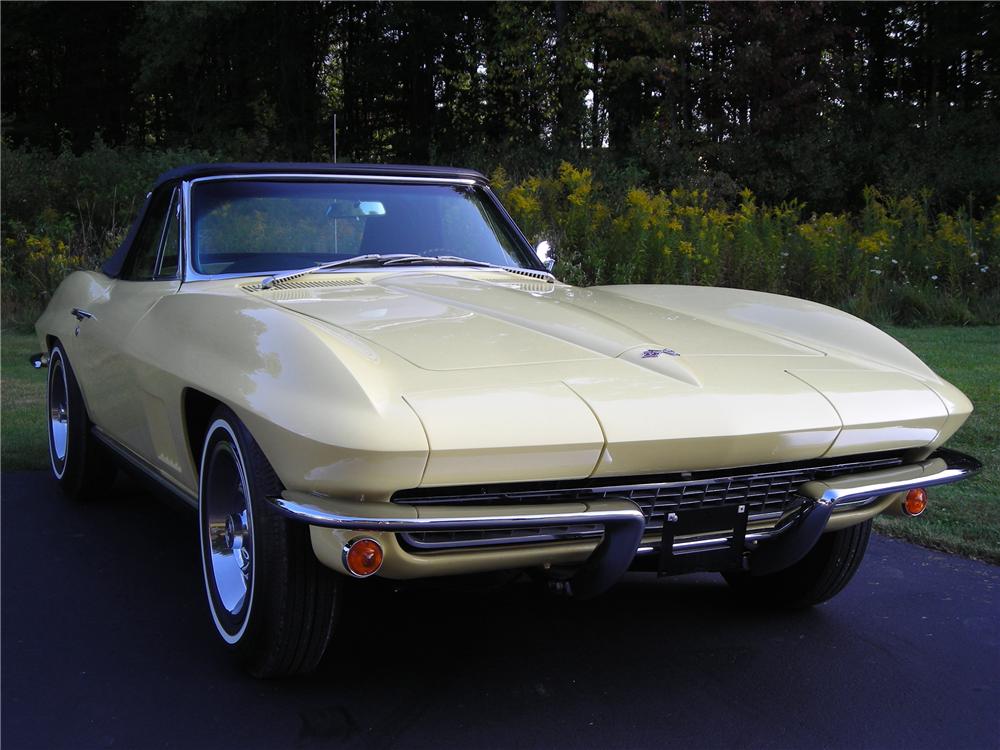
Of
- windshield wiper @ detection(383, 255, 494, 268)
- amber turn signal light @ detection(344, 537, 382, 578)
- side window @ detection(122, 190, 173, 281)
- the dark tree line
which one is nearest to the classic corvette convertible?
amber turn signal light @ detection(344, 537, 382, 578)

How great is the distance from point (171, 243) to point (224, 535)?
4.83ft

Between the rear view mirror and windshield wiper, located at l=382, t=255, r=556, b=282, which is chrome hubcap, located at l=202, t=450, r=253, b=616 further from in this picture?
the rear view mirror

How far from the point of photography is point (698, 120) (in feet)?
73.9

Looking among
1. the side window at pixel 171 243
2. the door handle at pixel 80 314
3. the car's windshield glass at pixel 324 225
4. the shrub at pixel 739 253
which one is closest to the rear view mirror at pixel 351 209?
the car's windshield glass at pixel 324 225

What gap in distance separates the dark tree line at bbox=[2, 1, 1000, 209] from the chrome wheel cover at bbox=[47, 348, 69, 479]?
14.6 metres

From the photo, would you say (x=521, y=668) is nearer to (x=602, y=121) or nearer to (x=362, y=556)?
(x=362, y=556)

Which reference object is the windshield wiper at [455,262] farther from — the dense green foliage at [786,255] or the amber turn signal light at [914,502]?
the dense green foliage at [786,255]

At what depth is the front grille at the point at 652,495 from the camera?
7.27ft

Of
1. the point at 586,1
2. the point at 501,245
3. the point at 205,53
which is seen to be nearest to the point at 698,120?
the point at 586,1

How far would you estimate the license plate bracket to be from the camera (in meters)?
2.40

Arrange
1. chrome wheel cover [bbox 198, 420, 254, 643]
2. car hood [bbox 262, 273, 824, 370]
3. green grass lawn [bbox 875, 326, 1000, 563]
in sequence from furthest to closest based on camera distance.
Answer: green grass lawn [bbox 875, 326, 1000, 563]
chrome wheel cover [bbox 198, 420, 254, 643]
car hood [bbox 262, 273, 824, 370]

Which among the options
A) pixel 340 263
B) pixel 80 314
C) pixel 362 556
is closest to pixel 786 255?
pixel 340 263

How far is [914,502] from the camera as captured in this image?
2.81 meters

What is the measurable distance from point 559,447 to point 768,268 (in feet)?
24.2
